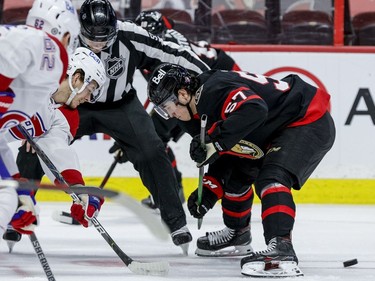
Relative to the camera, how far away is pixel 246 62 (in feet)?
20.0

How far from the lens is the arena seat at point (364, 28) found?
246 inches

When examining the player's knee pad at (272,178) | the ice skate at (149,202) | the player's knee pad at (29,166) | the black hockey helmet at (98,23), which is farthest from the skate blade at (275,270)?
the ice skate at (149,202)

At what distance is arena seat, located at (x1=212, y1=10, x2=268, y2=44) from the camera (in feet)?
20.5

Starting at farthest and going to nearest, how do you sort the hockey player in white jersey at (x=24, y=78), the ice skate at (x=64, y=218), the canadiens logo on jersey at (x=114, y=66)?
the ice skate at (x=64, y=218), the canadiens logo on jersey at (x=114, y=66), the hockey player in white jersey at (x=24, y=78)

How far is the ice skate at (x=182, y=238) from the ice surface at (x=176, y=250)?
4 cm

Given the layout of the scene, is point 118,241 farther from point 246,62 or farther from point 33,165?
point 246,62

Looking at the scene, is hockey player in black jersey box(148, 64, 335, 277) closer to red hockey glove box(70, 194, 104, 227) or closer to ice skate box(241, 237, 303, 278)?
ice skate box(241, 237, 303, 278)

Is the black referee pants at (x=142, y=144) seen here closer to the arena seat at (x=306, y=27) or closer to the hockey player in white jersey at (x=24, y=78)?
the hockey player in white jersey at (x=24, y=78)

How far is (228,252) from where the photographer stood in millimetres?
4184

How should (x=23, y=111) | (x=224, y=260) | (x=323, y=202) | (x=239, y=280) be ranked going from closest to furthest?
(x=23, y=111) → (x=239, y=280) → (x=224, y=260) → (x=323, y=202)

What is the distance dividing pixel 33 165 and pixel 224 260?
2.94 feet

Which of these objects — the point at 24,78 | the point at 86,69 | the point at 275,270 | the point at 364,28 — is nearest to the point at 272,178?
the point at 275,270

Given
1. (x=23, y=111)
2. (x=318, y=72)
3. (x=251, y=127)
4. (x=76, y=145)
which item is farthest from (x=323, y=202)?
(x=23, y=111)

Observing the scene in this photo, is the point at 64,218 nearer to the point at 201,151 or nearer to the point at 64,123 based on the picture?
the point at 64,123
